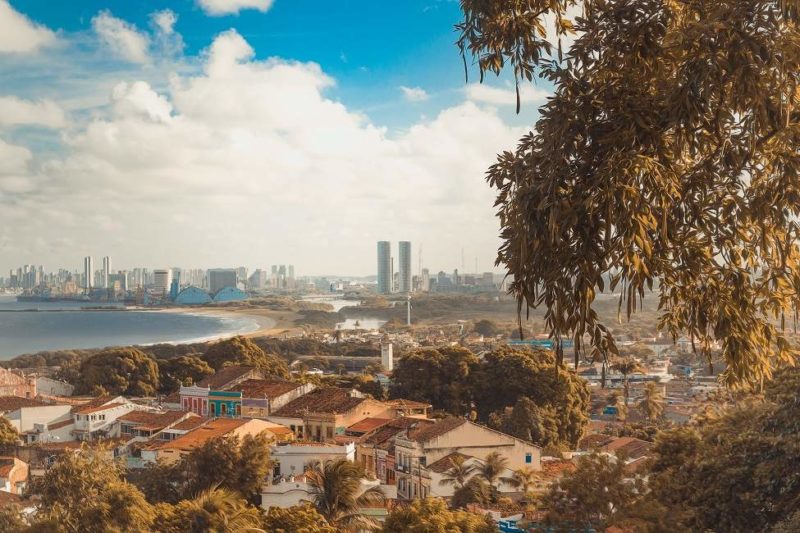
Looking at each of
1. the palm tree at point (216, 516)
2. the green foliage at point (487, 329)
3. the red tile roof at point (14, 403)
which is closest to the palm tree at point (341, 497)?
the palm tree at point (216, 516)

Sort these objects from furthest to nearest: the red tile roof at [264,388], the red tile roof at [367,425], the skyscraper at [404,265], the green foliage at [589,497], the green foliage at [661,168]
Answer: the skyscraper at [404,265] < the red tile roof at [264,388] < the red tile roof at [367,425] < the green foliage at [589,497] < the green foliage at [661,168]

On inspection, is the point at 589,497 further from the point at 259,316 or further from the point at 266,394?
the point at 259,316

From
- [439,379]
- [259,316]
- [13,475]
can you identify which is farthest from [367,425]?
[259,316]

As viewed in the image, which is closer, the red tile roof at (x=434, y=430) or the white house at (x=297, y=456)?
the red tile roof at (x=434, y=430)

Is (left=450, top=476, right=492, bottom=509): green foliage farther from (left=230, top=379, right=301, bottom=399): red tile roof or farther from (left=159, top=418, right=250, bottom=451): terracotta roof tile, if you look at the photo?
(left=230, top=379, right=301, bottom=399): red tile roof

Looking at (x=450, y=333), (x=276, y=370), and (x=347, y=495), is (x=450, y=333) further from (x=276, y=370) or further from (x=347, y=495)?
(x=347, y=495)

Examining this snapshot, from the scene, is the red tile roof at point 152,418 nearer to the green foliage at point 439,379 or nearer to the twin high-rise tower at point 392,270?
the green foliage at point 439,379
